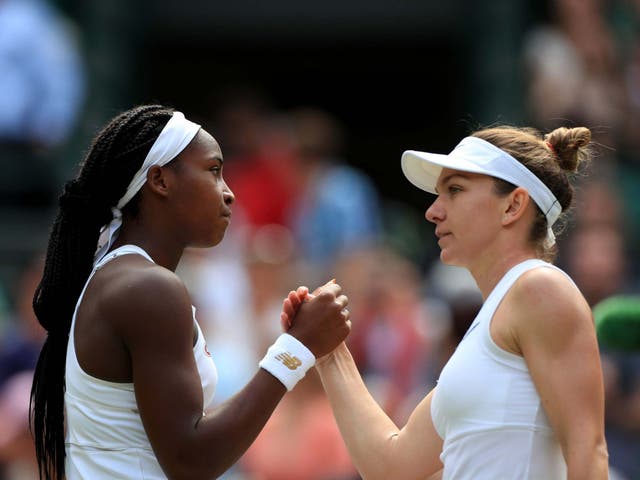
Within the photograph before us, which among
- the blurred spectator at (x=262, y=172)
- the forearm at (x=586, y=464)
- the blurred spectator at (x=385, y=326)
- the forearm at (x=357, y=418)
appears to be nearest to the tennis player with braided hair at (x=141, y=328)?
the forearm at (x=357, y=418)

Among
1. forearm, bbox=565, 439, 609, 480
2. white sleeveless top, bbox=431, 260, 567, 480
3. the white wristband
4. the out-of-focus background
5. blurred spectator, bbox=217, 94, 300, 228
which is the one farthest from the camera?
blurred spectator, bbox=217, 94, 300, 228

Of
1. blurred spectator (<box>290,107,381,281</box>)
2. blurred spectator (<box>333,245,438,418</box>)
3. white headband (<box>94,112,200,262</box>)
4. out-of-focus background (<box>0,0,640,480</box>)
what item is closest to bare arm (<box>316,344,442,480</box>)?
white headband (<box>94,112,200,262</box>)

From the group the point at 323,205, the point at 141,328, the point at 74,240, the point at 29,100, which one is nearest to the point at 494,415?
the point at 141,328

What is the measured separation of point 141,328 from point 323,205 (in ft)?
16.5

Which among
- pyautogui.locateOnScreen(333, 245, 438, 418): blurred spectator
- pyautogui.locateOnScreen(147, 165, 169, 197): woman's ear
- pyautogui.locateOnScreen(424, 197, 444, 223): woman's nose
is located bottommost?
pyautogui.locateOnScreen(333, 245, 438, 418): blurred spectator

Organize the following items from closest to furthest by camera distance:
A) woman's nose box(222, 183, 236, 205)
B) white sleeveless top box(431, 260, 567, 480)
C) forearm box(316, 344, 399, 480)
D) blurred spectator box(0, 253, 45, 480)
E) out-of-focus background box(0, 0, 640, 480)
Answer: white sleeveless top box(431, 260, 567, 480), woman's nose box(222, 183, 236, 205), forearm box(316, 344, 399, 480), blurred spectator box(0, 253, 45, 480), out-of-focus background box(0, 0, 640, 480)

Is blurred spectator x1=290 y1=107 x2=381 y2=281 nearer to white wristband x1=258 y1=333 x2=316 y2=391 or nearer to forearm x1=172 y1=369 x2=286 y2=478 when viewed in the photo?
white wristband x1=258 y1=333 x2=316 y2=391

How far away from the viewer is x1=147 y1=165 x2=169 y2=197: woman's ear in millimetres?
3221

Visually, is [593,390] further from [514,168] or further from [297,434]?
[297,434]

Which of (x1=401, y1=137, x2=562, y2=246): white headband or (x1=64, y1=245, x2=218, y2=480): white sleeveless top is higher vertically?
(x1=401, y1=137, x2=562, y2=246): white headband

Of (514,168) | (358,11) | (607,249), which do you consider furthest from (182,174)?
(358,11)

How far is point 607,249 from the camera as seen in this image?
7.34 meters

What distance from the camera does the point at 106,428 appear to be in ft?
10.2

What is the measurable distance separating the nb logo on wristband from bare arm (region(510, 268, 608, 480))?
0.58m
